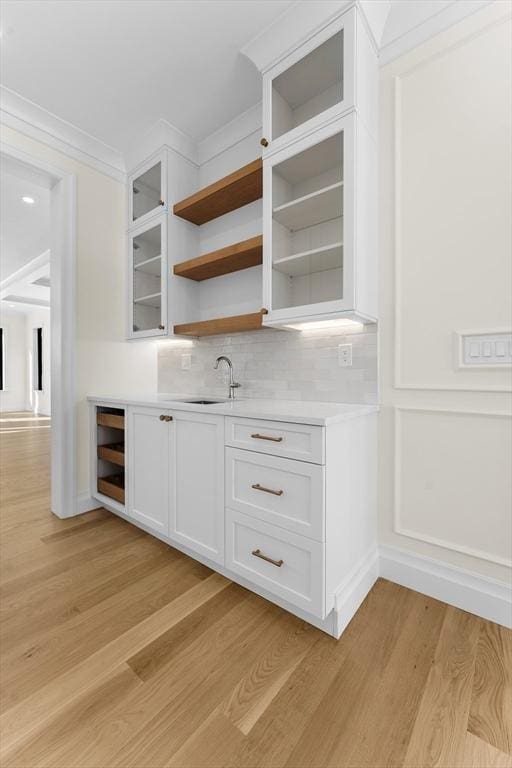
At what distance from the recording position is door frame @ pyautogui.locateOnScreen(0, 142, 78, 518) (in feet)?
8.24

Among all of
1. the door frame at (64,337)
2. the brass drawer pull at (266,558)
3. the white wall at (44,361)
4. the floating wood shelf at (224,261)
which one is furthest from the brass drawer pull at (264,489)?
the white wall at (44,361)

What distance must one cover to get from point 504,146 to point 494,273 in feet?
1.71

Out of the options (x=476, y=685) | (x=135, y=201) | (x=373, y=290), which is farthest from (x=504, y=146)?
(x=135, y=201)

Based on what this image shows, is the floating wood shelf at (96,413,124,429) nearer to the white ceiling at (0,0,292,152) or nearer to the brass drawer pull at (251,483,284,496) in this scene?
the brass drawer pull at (251,483,284,496)

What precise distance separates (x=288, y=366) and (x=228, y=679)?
1.52 metres

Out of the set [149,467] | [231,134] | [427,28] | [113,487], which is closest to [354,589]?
[149,467]

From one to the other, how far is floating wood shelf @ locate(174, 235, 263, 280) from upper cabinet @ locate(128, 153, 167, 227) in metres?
0.51

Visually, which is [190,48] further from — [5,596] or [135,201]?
[5,596]

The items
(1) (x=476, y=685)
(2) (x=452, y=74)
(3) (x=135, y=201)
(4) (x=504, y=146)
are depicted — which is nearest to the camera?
(1) (x=476, y=685)

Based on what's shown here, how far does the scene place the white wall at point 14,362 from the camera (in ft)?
29.4

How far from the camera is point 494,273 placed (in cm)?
148

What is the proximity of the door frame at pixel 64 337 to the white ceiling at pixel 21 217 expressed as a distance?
0.21 metres

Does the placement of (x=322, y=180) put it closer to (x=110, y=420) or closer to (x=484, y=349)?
(x=484, y=349)

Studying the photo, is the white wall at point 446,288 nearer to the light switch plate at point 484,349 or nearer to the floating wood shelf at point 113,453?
the light switch plate at point 484,349
